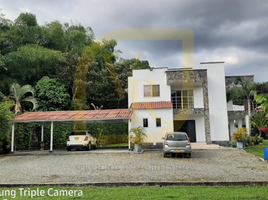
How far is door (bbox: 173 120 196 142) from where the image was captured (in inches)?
858

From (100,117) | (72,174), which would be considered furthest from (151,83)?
(72,174)

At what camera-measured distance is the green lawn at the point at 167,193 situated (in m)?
5.95

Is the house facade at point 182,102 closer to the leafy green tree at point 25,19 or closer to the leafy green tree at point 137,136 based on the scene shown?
the leafy green tree at point 137,136

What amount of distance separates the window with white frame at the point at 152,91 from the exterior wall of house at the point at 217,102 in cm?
466

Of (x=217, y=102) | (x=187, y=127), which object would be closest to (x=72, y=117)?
(x=187, y=127)

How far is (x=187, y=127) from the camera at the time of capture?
2194cm

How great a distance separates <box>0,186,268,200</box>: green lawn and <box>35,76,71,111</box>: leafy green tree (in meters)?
22.3

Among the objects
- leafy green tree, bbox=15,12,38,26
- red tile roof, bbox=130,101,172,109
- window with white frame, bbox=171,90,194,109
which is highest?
leafy green tree, bbox=15,12,38,26

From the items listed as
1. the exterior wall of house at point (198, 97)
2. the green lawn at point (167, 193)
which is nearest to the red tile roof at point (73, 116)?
the exterior wall of house at point (198, 97)

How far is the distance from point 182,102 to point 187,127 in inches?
93.1

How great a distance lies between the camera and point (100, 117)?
17.0 m

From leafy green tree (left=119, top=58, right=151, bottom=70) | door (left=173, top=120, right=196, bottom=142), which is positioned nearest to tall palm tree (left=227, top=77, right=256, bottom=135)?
door (left=173, top=120, right=196, bottom=142)

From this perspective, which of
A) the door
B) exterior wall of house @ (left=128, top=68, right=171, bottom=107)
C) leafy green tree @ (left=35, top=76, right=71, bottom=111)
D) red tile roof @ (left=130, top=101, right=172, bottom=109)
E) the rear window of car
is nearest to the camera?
the rear window of car

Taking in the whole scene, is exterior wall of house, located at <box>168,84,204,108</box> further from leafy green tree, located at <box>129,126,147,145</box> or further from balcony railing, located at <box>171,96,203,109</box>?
leafy green tree, located at <box>129,126,147,145</box>
